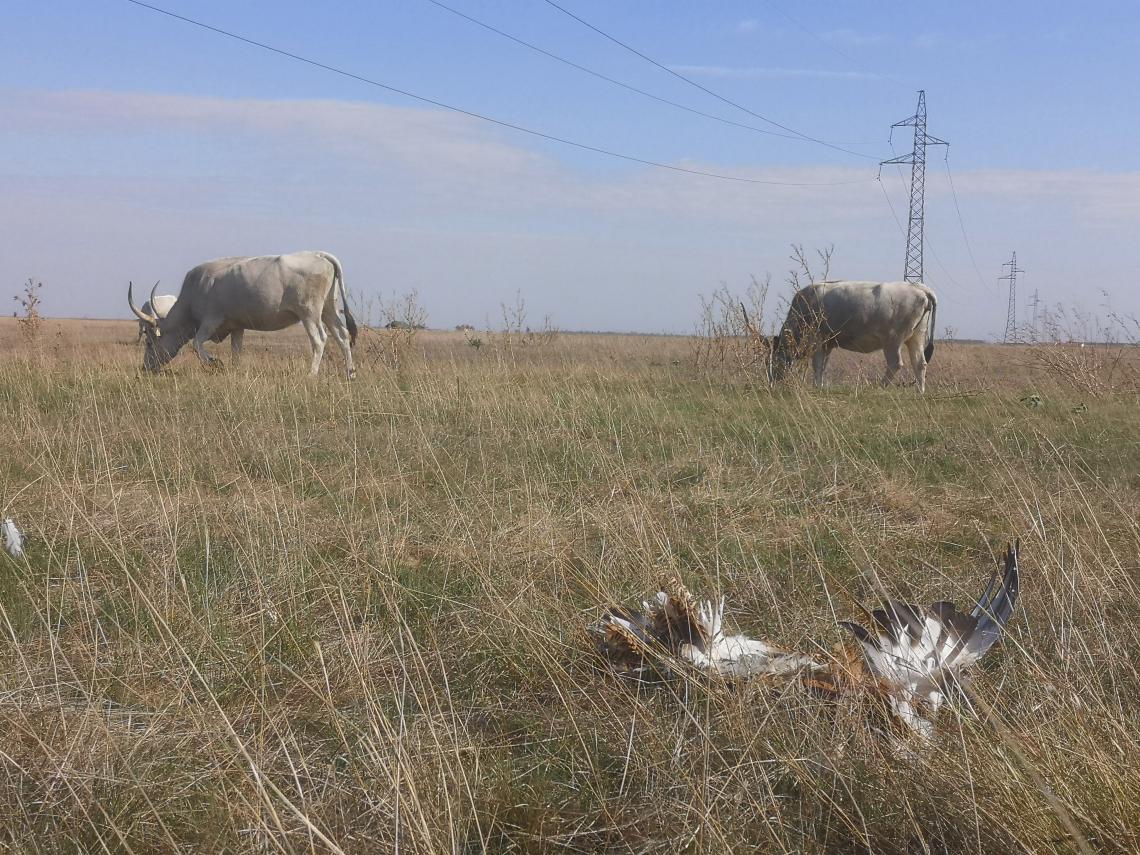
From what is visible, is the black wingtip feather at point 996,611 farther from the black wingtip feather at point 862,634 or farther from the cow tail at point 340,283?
the cow tail at point 340,283

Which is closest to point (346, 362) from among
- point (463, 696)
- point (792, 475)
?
point (792, 475)

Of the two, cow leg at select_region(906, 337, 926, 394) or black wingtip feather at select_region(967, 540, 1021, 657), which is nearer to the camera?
black wingtip feather at select_region(967, 540, 1021, 657)

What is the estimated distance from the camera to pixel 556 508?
195 inches

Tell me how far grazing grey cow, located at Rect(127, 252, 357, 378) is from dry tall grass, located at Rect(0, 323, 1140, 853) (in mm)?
7294

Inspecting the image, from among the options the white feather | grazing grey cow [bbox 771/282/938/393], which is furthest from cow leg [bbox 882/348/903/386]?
the white feather

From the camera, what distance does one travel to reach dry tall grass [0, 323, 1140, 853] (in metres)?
1.97

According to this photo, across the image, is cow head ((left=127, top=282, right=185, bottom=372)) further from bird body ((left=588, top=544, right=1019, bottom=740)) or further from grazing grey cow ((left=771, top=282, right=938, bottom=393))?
bird body ((left=588, top=544, right=1019, bottom=740))

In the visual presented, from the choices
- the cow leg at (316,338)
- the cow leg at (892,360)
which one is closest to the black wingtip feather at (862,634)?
the cow leg at (316,338)

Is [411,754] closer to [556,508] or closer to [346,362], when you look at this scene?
[556,508]

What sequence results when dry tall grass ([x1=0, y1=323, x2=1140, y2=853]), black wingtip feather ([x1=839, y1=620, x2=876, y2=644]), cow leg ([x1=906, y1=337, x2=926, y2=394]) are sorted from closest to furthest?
dry tall grass ([x1=0, y1=323, x2=1140, y2=853]) → black wingtip feather ([x1=839, y1=620, x2=876, y2=644]) → cow leg ([x1=906, y1=337, x2=926, y2=394])

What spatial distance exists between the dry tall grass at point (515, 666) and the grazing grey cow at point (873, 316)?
742cm

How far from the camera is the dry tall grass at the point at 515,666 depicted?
77.5 inches

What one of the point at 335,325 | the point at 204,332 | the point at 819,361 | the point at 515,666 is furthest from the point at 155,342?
the point at 515,666

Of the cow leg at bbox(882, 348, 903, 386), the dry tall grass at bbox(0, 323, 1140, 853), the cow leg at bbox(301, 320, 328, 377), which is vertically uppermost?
the cow leg at bbox(301, 320, 328, 377)
